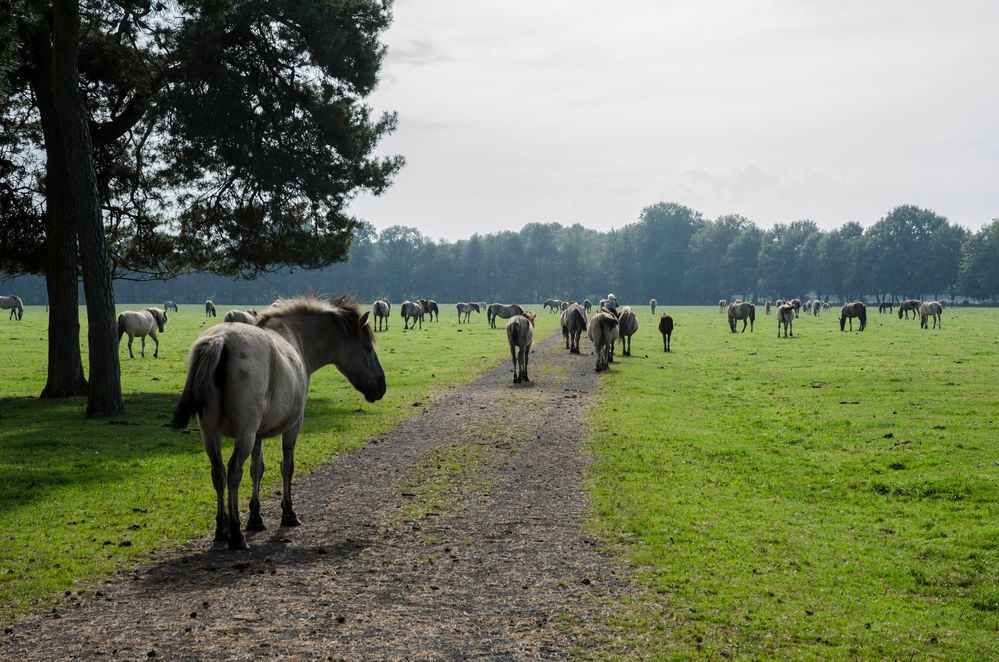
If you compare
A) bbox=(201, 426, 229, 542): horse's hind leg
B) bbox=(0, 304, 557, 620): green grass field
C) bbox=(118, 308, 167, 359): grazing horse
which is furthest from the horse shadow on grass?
bbox=(118, 308, 167, 359): grazing horse

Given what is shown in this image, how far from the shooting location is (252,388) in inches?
313

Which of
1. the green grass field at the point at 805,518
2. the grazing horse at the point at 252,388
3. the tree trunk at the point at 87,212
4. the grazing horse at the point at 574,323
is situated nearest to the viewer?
the green grass field at the point at 805,518

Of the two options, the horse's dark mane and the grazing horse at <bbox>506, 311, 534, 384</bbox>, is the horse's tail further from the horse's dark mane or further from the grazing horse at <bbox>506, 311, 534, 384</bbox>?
the grazing horse at <bbox>506, 311, 534, 384</bbox>

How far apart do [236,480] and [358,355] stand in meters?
2.91

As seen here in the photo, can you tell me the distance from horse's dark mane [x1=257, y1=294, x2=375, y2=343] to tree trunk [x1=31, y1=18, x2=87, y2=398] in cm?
1205

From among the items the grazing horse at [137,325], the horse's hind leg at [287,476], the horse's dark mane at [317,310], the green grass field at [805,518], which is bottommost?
the green grass field at [805,518]

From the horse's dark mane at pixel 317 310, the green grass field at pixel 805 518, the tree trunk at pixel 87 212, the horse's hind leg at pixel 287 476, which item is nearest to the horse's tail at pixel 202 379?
the horse's hind leg at pixel 287 476

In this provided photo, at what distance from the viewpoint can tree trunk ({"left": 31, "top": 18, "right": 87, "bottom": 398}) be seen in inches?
776

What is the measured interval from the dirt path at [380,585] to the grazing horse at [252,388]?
1.96ft

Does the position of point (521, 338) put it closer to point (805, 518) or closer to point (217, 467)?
point (805, 518)

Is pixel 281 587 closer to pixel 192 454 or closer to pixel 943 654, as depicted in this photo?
pixel 943 654

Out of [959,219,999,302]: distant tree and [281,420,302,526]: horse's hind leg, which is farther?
[959,219,999,302]: distant tree

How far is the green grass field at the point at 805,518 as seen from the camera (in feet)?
19.8

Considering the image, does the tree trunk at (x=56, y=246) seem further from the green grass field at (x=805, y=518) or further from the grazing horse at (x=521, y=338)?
the green grass field at (x=805, y=518)
